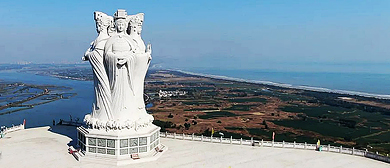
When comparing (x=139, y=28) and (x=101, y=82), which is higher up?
(x=139, y=28)

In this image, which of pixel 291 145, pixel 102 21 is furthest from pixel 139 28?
pixel 291 145

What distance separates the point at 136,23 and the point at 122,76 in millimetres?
5077

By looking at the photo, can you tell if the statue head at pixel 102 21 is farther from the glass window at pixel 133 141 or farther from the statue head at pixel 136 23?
the glass window at pixel 133 141

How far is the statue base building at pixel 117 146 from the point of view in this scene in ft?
81.5

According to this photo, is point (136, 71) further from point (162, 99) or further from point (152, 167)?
point (162, 99)

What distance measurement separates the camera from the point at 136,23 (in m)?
27.7

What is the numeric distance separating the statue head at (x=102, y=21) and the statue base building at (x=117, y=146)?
29.2ft

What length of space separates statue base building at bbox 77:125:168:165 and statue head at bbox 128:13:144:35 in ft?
29.2

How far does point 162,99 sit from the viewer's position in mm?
95938

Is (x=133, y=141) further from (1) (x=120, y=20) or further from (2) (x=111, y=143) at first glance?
(1) (x=120, y=20)

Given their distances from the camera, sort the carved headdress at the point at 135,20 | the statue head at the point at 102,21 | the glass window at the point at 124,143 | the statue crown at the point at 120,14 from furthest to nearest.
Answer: the carved headdress at the point at 135,20 < the statue head at the point at 102,21 < the statue crown at the point at 120,14 < the glass window at the point at 124,143

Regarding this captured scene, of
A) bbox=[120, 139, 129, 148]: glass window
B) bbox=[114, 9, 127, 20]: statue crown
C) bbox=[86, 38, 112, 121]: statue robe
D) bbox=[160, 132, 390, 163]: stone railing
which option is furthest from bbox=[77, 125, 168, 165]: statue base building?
bbox=[114, 9, 127, 20]: statue crown

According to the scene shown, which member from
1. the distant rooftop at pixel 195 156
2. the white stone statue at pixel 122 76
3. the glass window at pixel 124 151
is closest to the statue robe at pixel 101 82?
the white stone statue at pixel 122 76

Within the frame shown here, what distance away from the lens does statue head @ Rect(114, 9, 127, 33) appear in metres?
26.8
